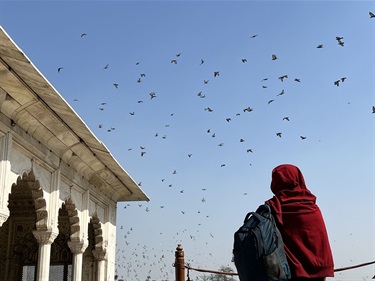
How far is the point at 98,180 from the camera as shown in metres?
11.2

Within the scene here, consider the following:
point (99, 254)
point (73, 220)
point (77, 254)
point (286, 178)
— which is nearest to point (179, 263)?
point (286, 178)

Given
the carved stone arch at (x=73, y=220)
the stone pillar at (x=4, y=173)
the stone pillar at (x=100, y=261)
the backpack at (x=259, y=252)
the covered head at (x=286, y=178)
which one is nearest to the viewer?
the backpack at (x=259, y=252)

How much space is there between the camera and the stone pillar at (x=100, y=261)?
11992 millimetres

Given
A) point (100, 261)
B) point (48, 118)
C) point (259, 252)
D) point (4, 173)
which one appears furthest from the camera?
point (100, 261)

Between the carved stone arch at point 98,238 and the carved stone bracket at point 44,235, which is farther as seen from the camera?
the carved stone arch at point 98,238

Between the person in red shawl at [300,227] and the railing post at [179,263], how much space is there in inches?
94.1

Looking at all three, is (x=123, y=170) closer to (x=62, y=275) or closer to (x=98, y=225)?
(x=98, y=225)

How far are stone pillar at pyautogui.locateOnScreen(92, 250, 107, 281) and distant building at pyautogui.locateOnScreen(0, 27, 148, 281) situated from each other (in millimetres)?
22

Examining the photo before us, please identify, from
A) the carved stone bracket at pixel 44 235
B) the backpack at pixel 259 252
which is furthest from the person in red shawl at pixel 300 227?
the carved stone bracket at pixel 44 235

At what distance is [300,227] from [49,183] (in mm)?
6472

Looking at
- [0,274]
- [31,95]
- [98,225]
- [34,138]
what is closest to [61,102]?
[31,95]

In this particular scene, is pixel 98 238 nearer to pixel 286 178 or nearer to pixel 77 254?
pixel 77 254

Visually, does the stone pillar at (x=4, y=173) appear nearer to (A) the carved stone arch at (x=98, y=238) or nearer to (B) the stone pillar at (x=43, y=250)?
(B) the stone pillar at (x=43, y=250)

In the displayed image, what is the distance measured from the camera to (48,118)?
7.91 m
